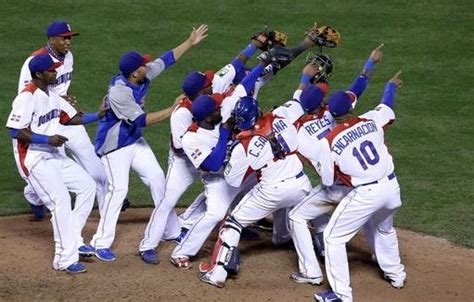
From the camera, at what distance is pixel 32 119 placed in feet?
33.2

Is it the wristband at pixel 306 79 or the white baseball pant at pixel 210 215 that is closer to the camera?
the white baseball pant at pixel 210 215

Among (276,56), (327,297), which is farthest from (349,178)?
(276,56)

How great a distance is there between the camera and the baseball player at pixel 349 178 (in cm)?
962

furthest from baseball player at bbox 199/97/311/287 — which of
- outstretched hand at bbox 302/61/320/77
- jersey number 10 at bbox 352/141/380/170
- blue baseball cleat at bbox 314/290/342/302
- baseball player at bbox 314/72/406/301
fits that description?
outstretched hand at bbox 302/61/320/77

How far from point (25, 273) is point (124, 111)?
1819 mm

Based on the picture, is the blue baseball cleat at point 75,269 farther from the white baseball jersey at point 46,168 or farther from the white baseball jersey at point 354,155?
the white baseball jersey at point 354,155

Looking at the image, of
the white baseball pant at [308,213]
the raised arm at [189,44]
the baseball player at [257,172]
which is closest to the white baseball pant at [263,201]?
the baseball player at [257,172]

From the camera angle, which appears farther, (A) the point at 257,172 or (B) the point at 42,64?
(A) the point at 257,172

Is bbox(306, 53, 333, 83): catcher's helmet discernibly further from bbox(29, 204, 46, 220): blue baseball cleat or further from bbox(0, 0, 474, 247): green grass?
bbox(29, 204, 46, 220): blue baseball cleat

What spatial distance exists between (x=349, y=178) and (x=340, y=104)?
0.68 m

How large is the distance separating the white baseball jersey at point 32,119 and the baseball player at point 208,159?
4.33 ft

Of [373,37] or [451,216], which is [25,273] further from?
[373,37]

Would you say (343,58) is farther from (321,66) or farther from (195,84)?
(195,84)

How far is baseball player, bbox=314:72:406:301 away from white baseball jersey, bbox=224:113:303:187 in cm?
40
